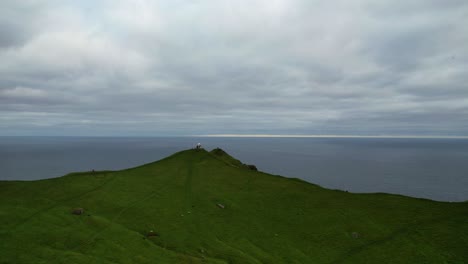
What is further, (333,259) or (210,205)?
(210,205)

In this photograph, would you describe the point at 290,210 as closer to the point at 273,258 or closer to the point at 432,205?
the point at 273,258

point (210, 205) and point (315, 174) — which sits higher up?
point (210, 205)

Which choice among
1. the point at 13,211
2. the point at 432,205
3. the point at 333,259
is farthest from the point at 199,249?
the point at 432,205

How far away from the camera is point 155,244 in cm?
3919

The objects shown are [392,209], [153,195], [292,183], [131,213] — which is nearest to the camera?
[131,213]

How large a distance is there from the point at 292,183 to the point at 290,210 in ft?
47.6

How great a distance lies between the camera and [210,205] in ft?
178

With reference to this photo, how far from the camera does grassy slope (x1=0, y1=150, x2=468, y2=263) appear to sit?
36688 millimetres

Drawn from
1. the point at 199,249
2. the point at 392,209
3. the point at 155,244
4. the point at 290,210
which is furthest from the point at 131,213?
the point at 392,209

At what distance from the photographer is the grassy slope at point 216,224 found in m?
36.7

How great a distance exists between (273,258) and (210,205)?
60.3 ft

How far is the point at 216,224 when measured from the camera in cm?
4744

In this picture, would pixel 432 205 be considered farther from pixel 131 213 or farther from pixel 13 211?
pixel 13 211

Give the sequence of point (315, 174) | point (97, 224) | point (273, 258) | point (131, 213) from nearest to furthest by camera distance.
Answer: point (273, 258)
point (97, 224)
point (131, 213)
point (315, 174)
